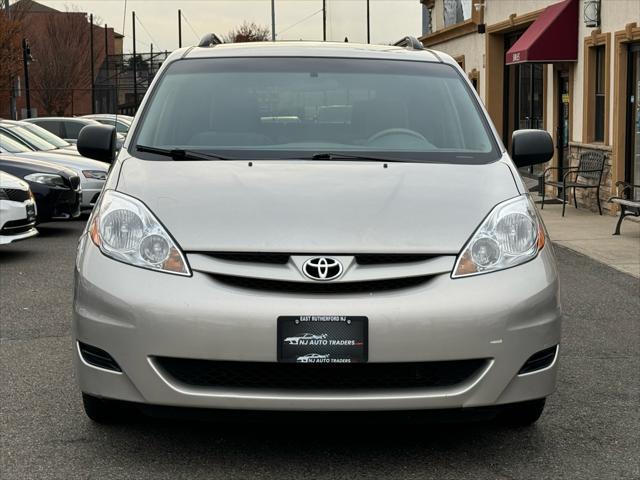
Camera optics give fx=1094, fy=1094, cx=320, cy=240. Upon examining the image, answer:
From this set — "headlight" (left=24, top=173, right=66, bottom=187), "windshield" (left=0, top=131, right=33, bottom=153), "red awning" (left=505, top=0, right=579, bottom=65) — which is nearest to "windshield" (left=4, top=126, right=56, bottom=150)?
"windshield" (left=0, top=131, right=33, bottom=153)

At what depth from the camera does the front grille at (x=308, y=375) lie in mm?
4008

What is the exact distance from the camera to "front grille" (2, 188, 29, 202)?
36.3 feet

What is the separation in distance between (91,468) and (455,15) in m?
26.7

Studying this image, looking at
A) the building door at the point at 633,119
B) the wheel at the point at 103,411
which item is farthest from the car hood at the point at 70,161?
the wheel at the point at 103,411

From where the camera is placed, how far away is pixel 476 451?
4.54 m

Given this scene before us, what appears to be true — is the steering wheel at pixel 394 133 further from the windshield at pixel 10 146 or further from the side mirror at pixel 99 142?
the windshield at pixel 10 146

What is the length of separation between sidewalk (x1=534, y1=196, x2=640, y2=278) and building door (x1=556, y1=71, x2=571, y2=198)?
2558 mm

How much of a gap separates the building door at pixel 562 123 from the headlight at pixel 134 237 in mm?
16366

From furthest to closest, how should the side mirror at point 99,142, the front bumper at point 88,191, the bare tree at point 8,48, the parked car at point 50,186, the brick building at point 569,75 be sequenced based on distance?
the bare tree at point 8,48, the brick building at point 569,75, the front bumper at point 88,191, the parked car at point 50,186, the side mirror at point 99,142

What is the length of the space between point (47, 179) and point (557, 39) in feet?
30.9

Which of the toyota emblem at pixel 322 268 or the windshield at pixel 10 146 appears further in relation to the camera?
the windshield at pixel 10 146

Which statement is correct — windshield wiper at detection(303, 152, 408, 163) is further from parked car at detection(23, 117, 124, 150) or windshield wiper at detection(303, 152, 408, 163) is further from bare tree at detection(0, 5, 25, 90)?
bare tree at detection(0, 5, 25, 90)

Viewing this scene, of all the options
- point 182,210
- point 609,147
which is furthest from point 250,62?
point 609,147

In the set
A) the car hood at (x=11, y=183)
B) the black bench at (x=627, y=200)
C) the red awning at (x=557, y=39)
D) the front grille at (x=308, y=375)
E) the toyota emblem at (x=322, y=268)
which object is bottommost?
the black bench at (x=627, y=200)
